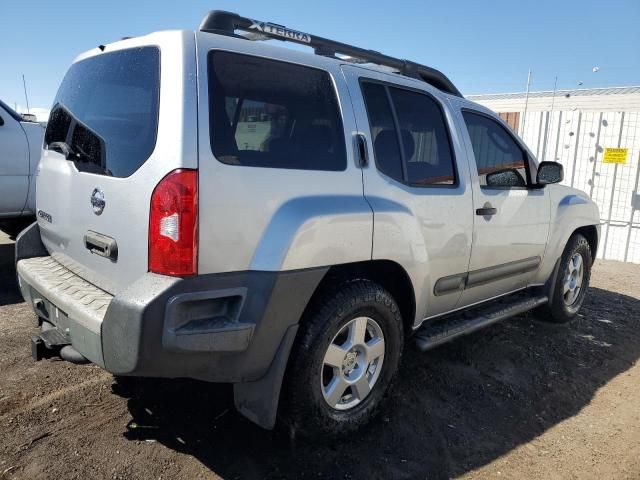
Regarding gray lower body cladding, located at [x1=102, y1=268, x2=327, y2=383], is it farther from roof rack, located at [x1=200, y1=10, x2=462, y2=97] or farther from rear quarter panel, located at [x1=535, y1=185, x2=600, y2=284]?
rear quarter panel, located at [x1=535, y1=185, x2=600, y2=284]

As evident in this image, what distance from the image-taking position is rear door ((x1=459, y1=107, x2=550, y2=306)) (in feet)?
11.3

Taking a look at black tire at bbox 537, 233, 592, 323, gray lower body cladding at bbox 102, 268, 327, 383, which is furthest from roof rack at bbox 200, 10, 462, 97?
black tire at bbox 537, 233, 592, 323

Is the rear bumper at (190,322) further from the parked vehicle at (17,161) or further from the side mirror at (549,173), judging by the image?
the parked vehicle at (17,161)

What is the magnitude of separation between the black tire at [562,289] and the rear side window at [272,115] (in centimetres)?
303

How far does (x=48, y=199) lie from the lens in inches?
115

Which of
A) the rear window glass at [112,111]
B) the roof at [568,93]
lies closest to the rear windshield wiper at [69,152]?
the rear window glass at [112,111]

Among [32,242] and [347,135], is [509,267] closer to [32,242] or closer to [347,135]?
[347,135]

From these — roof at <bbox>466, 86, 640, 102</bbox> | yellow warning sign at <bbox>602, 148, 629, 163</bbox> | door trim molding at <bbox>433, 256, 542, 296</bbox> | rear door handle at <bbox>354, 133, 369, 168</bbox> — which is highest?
roof at <bbox>466, 86, 640, 102</bbox>

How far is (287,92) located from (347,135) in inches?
14.8

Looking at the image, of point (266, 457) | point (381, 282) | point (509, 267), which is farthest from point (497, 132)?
point (266, 457)

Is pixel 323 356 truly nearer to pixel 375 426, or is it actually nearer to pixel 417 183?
pixel 375 426

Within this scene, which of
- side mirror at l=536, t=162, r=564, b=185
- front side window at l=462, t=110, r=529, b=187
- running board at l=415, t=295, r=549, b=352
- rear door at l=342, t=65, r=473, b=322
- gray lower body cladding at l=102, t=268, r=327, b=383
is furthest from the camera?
side mirror at l=536, t=162, r=564, b=185

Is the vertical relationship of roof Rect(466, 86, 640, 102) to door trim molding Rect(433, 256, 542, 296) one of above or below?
above

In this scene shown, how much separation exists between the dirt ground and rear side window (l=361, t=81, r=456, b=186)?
4.75 ft
